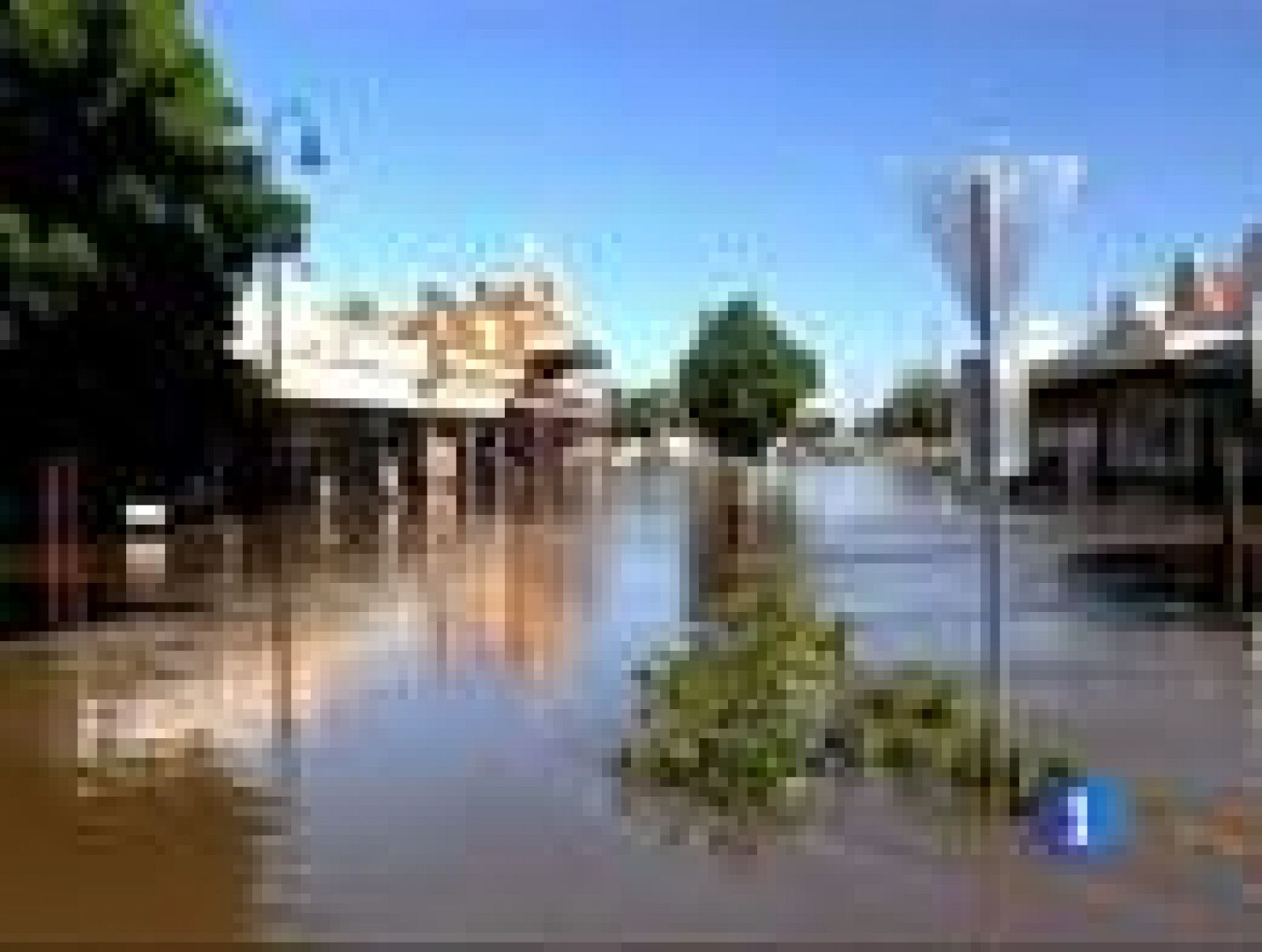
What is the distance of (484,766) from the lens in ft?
38.1

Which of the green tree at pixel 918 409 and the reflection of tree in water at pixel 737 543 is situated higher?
the green tree at pixel 918 409

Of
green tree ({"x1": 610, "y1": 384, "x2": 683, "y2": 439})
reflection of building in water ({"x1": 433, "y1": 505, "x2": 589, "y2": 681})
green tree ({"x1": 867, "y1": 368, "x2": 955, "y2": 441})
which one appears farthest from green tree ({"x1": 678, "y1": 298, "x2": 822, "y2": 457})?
reflection of building in water ({"x1": 433, "y1": 505, "x2": 589, "y2": 681})

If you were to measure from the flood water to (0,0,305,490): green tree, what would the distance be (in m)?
3.59

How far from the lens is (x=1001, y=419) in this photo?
9.27 metres

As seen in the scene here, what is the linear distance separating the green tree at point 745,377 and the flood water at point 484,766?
79.3 meters

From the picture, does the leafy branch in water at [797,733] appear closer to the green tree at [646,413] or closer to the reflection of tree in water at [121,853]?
the reflection of tree in water at [121,853]

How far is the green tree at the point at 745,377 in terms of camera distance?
105 meters

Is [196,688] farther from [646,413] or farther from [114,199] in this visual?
[646,413]

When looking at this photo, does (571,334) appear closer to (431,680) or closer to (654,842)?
(431,680)

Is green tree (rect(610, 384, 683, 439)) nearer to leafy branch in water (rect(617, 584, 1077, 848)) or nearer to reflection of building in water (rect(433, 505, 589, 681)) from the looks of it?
reflection of building in water (rect(433, 505, 589, 681))

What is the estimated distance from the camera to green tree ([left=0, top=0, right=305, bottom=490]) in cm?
2462

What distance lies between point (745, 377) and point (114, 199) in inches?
3177

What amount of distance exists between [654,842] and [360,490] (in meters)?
40.6

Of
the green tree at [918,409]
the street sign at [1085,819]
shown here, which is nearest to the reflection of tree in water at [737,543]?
the street sign at [1085,819]
